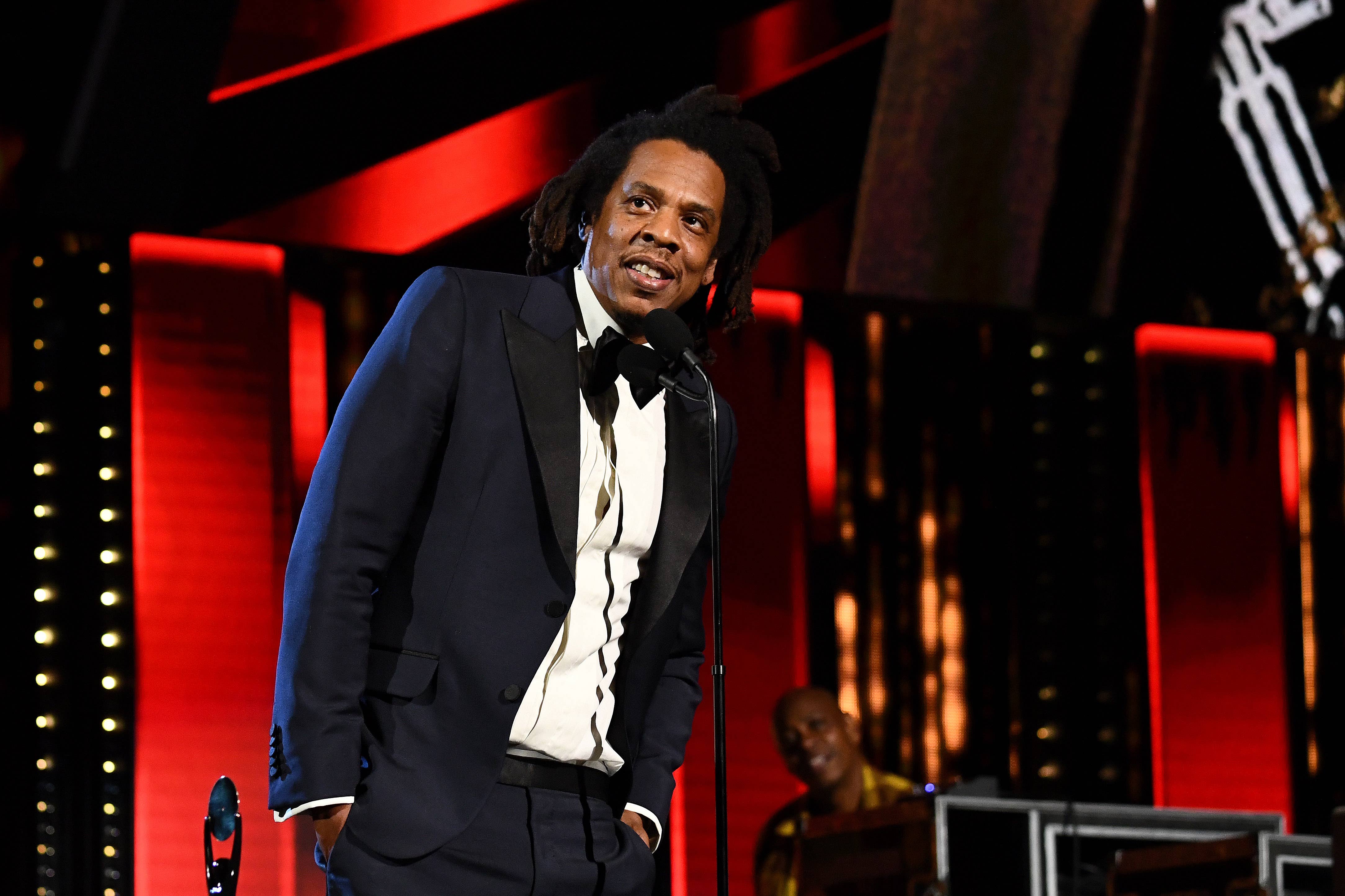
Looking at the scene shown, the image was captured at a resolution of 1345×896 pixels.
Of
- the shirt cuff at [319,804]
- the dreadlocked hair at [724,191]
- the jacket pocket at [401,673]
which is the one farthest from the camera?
the dreadlocked hair at [724,191]

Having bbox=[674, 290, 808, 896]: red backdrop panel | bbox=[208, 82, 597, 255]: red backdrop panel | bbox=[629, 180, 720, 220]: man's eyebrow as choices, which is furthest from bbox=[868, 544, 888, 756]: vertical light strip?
bbox=[629, 180, 720, 220]: man's eyebrow

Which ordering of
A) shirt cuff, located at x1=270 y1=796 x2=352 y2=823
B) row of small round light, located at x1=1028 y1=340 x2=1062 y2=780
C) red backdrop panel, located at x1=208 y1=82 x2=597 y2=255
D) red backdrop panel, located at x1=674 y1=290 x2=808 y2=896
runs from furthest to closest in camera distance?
1. row of small round light, located at x1=1028 y1=340 x2=1062 y2=780
2. red backdrop panel, located at x1=674 y1=290 x2=808 y2=896
3. red backdrop panel, located at x1=208 y1=82 x2=597 y2=255
4. shirt cuff, located at x1=270 y1=796 x2=352 y2=823

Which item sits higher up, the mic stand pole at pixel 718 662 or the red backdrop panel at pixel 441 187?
the red backdrop panel at pixel 441 187

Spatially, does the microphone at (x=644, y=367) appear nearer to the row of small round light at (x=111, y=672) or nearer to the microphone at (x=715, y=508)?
the microphone at (x=715, y=508)

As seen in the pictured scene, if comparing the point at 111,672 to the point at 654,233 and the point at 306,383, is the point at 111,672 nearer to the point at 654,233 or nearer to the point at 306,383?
the point at 306,383

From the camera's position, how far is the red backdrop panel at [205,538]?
4262 mm

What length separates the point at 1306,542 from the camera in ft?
20.2

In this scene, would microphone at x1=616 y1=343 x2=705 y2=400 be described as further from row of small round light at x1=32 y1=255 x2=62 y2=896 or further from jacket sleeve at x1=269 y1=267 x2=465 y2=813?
row of small round light at x1=32 y1=255 x2=62 y2=896

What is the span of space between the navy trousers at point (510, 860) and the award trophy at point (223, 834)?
506 mm

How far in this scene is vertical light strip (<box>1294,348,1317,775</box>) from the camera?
Answer: 605 cm

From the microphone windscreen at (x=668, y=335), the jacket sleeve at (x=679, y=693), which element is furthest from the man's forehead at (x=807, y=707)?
the microphone windscreen at (x=668, y=335)

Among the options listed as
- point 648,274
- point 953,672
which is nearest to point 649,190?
point 648,274

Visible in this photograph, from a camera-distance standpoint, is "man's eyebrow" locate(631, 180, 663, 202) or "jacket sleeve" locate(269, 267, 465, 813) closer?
"jacket sleeve" locate(269, 267, 465, 813)

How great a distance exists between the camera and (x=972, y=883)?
167 inches
